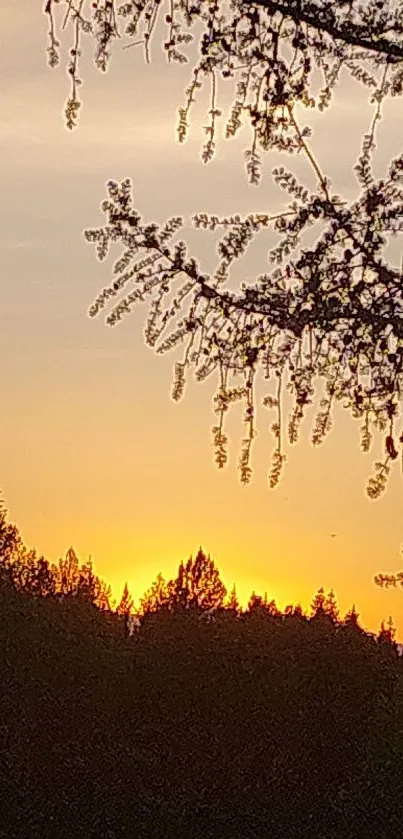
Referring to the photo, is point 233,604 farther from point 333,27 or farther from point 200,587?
point 333,27

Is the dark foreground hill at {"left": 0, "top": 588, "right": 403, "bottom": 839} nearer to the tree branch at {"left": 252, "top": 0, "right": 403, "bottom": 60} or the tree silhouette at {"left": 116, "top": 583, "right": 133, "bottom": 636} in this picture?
the tree silhouette at {"left": 116, "top": 583, "right": 133, "bottom": 636}

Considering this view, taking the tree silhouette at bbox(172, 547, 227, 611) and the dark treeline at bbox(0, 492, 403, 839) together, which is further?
the tree silhouette at bbox(172, 547, 227, 611)

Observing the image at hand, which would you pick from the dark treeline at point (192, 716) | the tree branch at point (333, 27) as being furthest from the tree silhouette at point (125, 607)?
the tree branch at point (333, 27)

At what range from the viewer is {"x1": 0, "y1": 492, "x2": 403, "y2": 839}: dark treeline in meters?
15.3

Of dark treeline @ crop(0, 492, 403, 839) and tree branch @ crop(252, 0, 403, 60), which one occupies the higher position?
dark treeline @ crop(0, 492, 403, 839)

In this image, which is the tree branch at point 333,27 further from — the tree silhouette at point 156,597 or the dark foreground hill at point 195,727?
the tree silhouette at point 156,597

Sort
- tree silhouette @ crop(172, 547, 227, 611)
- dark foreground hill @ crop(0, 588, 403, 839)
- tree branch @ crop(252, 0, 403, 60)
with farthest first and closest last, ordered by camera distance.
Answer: tree silhouette @ crop(172, 547, 227, 611), dark foreground hill @ crop(0, 588, 403, 839), tree branch @ crop(252, 0, 403, 60)

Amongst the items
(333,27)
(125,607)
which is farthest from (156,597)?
(333,27)

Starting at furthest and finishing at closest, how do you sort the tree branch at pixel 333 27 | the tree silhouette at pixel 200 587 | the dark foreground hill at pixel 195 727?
the tree silhouette at pixel 200 587 < the dark foreground hill at pixel 195 727 < the tree branch at pixel 333 27

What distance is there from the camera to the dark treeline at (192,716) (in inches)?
604

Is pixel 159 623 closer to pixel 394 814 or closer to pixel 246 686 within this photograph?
pixel 246 686

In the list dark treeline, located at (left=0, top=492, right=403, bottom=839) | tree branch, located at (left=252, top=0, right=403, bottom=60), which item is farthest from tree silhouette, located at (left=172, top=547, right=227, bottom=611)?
tree branch, located at (left=252, top=0, right=403, bottom=60)

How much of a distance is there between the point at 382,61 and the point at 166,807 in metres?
12.3

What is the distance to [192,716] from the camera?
54.0ft
